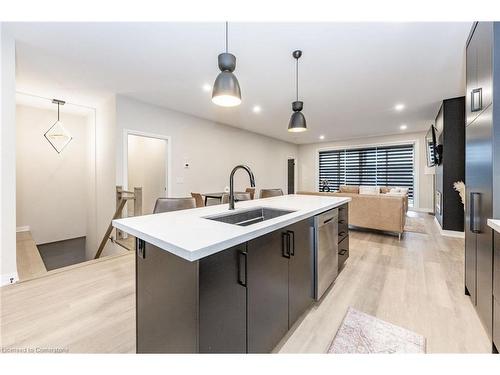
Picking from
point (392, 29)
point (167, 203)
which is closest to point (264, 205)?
point (167, 203)

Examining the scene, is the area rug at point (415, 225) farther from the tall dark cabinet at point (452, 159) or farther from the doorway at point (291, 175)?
the doorway at point (291, 175)

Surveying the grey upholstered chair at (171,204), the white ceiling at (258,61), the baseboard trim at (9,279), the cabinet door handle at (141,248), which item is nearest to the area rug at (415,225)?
the white ceiling at (258,61)

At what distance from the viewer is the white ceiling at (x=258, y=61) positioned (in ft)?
7.07

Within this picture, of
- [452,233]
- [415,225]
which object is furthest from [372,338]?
[415,225]

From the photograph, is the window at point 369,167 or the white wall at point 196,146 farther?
the window at point 369,167

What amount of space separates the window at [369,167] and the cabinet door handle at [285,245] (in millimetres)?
7252

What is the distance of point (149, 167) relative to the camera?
5.47 meters

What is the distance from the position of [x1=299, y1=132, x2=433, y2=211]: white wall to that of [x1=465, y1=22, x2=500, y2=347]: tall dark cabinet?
5.86 m

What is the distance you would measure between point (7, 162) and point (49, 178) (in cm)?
350

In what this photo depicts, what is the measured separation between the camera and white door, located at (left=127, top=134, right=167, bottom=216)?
16.1 feet

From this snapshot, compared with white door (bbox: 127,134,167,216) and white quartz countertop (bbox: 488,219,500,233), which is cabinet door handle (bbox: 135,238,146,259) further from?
white door (bbox: 127,134,167,216)

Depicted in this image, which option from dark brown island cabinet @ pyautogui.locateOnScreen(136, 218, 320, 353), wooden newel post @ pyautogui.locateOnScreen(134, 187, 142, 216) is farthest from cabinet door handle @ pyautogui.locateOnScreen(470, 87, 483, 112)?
wooden newel post @ pyautogui.locateOnScreen(134, 187, 142, 216)

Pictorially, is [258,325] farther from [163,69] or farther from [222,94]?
[163,69]

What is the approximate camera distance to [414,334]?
1.60 m
